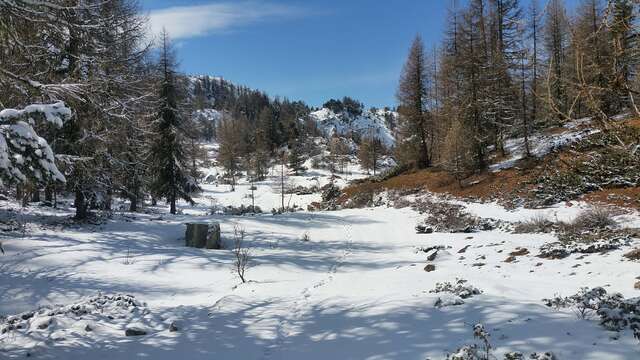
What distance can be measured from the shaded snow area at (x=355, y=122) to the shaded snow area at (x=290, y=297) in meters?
142

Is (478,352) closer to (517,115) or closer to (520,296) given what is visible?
(520,296)

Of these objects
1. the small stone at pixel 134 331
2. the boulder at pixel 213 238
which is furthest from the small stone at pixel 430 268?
the boulder at pixel 213 238

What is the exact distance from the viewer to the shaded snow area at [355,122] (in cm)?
16180

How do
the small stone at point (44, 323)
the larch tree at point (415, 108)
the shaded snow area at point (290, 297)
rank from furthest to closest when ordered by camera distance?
→ 1. the larch tree at point (415, 108)
2. the small stone at point (44, 323)
3. the shaded snow area at point (290, 297)

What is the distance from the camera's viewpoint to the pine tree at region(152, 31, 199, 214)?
25.3 m

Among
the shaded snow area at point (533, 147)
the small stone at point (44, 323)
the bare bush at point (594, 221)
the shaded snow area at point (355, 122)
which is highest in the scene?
the shaded snow area at point (355, 122)

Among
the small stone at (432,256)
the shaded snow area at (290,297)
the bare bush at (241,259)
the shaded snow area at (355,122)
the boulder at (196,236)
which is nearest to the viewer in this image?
the shaded snow area at (290,297)

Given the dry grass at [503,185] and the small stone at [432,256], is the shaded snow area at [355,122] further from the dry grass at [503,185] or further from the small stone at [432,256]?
the small stone at [432,256]

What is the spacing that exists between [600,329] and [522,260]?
5.54 m

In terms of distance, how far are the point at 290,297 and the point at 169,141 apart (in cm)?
1891

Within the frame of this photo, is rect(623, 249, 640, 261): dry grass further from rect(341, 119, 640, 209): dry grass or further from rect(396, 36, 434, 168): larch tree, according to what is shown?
rect(396, 36, 434, 168): larch tree

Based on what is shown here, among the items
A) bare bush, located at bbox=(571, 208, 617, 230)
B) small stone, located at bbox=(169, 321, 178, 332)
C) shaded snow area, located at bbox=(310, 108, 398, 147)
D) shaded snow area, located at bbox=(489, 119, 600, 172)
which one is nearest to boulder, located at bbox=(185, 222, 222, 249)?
small stone, located at bbox=(169, 321, 178, 332)

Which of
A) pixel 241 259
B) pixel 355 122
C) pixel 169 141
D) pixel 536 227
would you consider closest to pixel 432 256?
pixel 536 227

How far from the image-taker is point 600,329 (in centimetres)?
506
